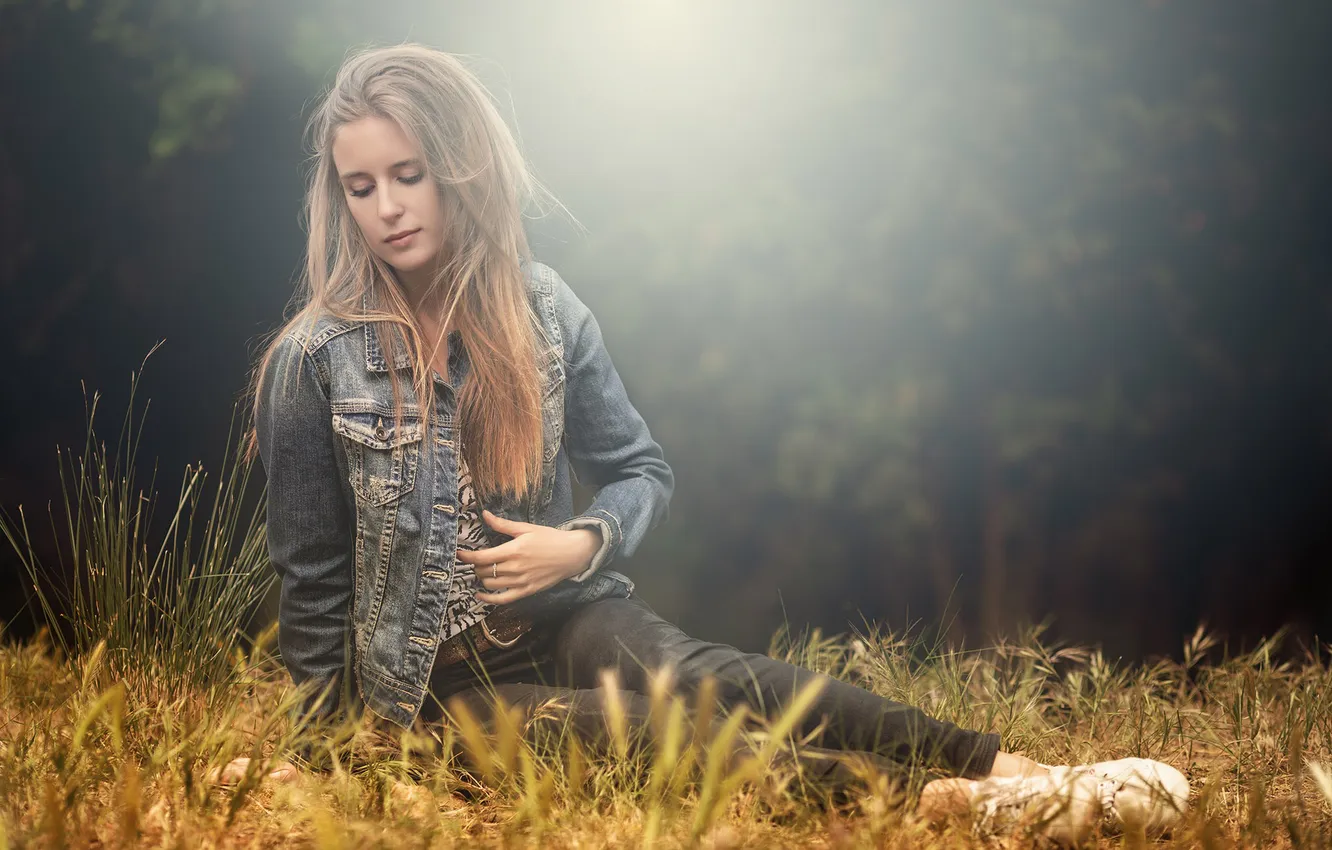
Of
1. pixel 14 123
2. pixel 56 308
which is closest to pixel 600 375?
pixel 56 308

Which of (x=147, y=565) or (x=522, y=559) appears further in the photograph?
(x=147, y=565)

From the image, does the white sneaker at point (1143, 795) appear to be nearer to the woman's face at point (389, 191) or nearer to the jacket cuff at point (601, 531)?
the jacket cuff at point (601, 531)

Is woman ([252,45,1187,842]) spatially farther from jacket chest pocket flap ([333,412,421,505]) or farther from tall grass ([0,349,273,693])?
tall grass ([0,349,273,693])

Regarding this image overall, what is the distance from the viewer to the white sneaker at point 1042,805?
1.35m

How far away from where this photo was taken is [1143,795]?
4.59ft

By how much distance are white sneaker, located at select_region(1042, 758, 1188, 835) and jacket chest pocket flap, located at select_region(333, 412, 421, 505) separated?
102 centimetres

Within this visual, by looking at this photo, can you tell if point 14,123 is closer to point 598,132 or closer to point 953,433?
point 598,132

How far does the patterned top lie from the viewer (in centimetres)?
168

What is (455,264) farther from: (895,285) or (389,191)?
(895,285)

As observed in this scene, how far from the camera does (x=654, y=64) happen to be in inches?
90.1

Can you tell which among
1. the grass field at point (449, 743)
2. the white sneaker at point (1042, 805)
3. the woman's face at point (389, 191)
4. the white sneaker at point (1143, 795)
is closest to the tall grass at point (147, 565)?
the grass field at point (449, 743)

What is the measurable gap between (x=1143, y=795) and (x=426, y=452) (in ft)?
3.61

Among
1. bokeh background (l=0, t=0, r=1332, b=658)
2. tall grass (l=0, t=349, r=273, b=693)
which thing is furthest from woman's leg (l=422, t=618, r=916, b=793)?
bokeh background (l=0, t=0, r=1332, b=658)

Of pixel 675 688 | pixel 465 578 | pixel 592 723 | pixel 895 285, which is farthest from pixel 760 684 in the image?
pixel 895 285
